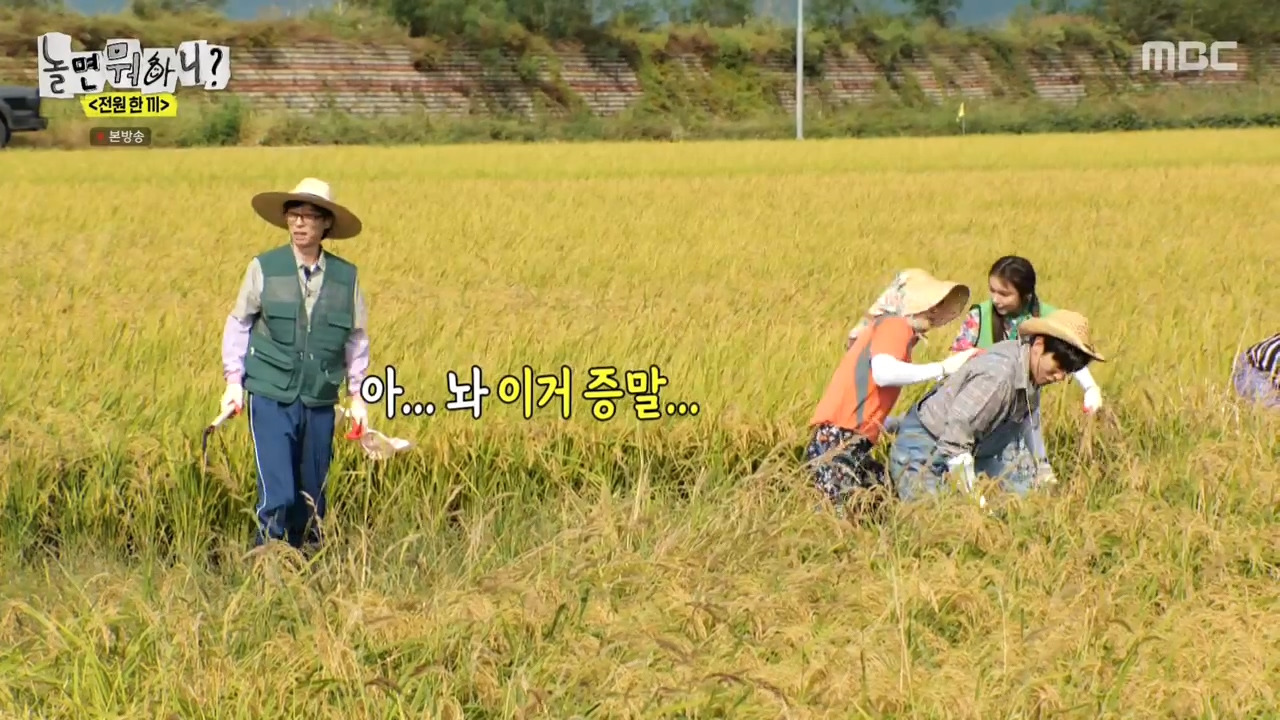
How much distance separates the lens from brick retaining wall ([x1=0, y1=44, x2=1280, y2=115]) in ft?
128

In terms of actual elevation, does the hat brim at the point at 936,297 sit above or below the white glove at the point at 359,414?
above

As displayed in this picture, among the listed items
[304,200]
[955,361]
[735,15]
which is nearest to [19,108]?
[304,200]

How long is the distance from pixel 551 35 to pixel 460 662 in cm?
4509

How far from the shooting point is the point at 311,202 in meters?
3.72

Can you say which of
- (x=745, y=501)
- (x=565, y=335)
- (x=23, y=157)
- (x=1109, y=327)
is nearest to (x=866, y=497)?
(x=745, y=501)

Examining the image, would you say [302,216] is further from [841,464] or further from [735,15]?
[735,15]

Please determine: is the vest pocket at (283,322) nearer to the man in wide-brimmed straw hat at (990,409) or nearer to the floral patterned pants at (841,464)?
the floral patterned pants at (841,464)

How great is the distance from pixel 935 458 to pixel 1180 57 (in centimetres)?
6187

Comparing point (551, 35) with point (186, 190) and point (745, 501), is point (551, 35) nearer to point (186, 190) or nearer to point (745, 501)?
point (186, 190)

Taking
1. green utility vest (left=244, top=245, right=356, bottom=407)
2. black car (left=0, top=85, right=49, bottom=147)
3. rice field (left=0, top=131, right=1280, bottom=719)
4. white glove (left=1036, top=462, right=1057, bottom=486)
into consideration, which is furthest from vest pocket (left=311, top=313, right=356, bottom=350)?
black car (left=0, top=85, right=49, bottom=147)

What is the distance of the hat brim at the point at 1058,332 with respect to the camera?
152 inches

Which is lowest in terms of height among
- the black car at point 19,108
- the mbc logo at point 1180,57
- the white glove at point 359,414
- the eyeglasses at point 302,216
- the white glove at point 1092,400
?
the mbc logo at point 1180,57

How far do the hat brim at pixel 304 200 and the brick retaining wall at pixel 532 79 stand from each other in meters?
32.8

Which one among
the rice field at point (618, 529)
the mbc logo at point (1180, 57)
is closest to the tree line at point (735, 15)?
the mbc logo at point (1180, 57)
